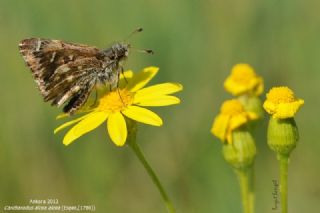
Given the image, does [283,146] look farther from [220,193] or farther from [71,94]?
[220,193]

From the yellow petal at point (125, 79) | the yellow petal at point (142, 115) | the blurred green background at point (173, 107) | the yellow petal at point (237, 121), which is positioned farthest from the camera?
the blurred green background at point (173, 107)

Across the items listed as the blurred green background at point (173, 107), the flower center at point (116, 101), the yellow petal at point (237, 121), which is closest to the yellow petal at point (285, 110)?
the yellow petal at point (237, 121)

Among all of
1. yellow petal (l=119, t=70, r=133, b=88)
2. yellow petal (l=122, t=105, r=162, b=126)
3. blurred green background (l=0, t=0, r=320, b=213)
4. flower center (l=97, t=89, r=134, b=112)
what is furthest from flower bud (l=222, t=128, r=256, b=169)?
blurred green background (l=0, t=0, r=320, b=213)

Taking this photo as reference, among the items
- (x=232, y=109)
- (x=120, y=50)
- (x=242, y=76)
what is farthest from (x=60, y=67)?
(x=232, y=109)

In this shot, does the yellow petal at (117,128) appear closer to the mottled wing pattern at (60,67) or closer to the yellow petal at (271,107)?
the mottled wing pattern at (60,67)

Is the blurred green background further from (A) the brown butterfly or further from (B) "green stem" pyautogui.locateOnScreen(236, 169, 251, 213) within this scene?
(B) "green stem" pyautogui.locateOnScreen(236, 169, 251, 213)

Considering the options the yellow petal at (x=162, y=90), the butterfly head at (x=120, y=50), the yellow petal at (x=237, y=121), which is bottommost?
the yellow petal at (x=237, y=121)

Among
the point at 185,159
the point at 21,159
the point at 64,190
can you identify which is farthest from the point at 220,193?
A: the point at 21,159

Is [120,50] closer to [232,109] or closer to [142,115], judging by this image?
[142,115]
